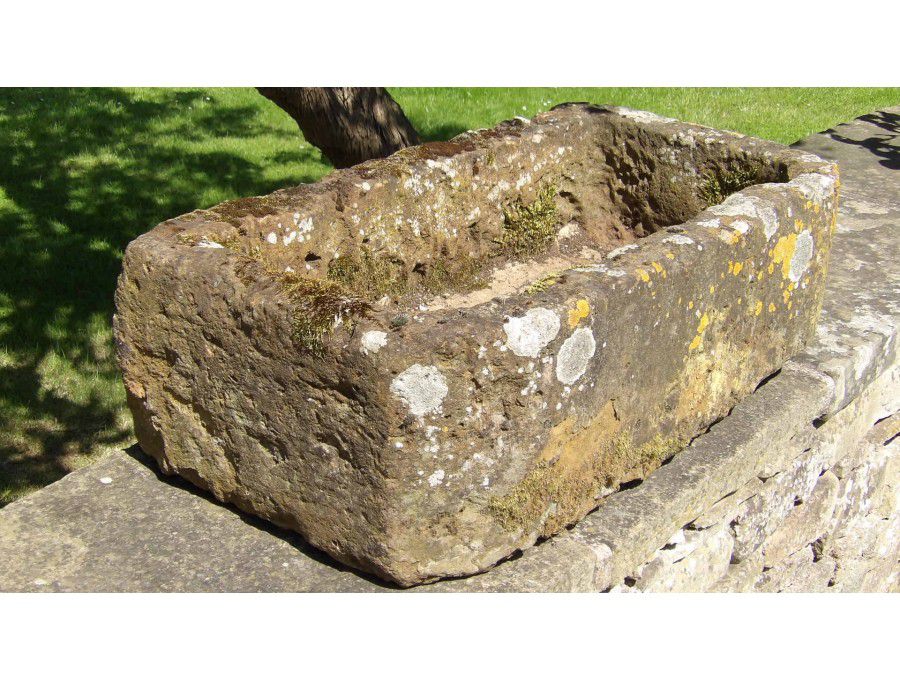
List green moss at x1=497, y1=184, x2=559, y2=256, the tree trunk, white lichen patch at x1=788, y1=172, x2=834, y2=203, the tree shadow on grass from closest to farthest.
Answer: white lichen patch at x1=788, y1=172, x2=834, y2=203 < green moss at x1=497, y1=184, x2=559, y2=256 < the tree trunk < the tree shadow on grass

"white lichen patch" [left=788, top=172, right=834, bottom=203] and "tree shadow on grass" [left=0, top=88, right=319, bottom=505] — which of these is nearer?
"white lichen patch" [left=788, top=172, right=834, bottom=203]

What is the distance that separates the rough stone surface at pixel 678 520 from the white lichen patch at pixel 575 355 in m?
0.14

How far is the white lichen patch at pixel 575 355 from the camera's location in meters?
2.21

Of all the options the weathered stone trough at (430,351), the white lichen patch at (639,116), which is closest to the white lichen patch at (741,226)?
the weathered stone trough at (430,351)

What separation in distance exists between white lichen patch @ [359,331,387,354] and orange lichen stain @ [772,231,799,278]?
131 centimetres

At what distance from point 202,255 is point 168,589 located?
752 millimetres

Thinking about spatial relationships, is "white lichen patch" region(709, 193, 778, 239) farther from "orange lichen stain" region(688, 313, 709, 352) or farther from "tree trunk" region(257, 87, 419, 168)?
"tree trunk" region(257, 87, 419, 168)

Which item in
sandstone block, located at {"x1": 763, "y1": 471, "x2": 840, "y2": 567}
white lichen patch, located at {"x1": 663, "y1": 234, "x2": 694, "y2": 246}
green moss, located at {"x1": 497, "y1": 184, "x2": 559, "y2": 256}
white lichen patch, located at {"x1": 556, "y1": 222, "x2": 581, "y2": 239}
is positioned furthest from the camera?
white lichen patch, located at {"x1": 556, "y1": 222, "x2": 581, "y2": 239}

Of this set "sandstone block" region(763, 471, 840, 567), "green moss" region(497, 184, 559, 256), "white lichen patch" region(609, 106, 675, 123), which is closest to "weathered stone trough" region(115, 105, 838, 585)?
"green moss" region(497, 184, 559, 256)

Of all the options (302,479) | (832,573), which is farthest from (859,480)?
(302,479)

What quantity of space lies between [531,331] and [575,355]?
0.15 meters

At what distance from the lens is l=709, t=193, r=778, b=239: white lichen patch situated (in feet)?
9.02

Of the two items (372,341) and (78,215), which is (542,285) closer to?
(372,341)

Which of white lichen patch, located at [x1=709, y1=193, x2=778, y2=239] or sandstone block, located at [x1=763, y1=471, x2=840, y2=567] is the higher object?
white lichen patch, located at [x1=709, y1=193, x2=778, y2=239]
